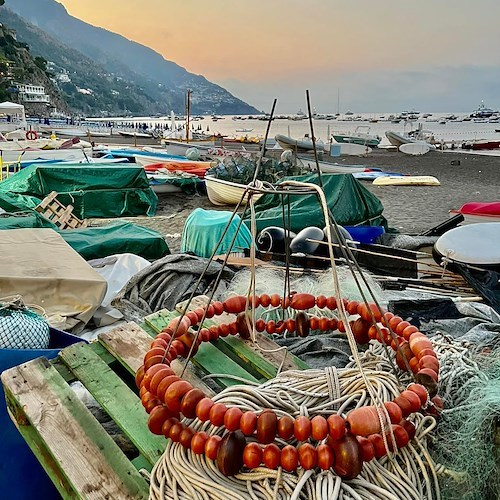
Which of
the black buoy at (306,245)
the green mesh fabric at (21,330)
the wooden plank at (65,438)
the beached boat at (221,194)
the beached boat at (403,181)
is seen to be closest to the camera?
the wooden plank at (65,438)

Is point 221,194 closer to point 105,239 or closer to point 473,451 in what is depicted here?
point 105,239

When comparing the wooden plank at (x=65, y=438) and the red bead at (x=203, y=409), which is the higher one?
the red bead at (x=203, y=409)

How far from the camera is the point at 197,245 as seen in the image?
646 cm

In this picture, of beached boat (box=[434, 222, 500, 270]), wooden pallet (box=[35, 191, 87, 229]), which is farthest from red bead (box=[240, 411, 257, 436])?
wooden pallet (box=[35, 191, 87, 229])

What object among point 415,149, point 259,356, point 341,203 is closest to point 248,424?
point 259,356

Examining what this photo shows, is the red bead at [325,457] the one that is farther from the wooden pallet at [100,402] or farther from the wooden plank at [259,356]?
the wooden plank at [259,356]

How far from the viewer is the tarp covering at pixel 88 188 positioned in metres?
10.9

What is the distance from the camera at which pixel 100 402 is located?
2.26 meters

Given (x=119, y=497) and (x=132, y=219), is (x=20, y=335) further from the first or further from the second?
(x=132, y=219)

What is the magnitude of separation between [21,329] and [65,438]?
1006mm

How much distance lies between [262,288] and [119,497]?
7.62 ft

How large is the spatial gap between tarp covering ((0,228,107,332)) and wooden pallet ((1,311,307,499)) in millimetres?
1352

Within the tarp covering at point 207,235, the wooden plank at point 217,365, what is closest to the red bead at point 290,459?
the wooden plank at point 217,365

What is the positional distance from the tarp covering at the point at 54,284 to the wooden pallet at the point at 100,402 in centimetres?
135
